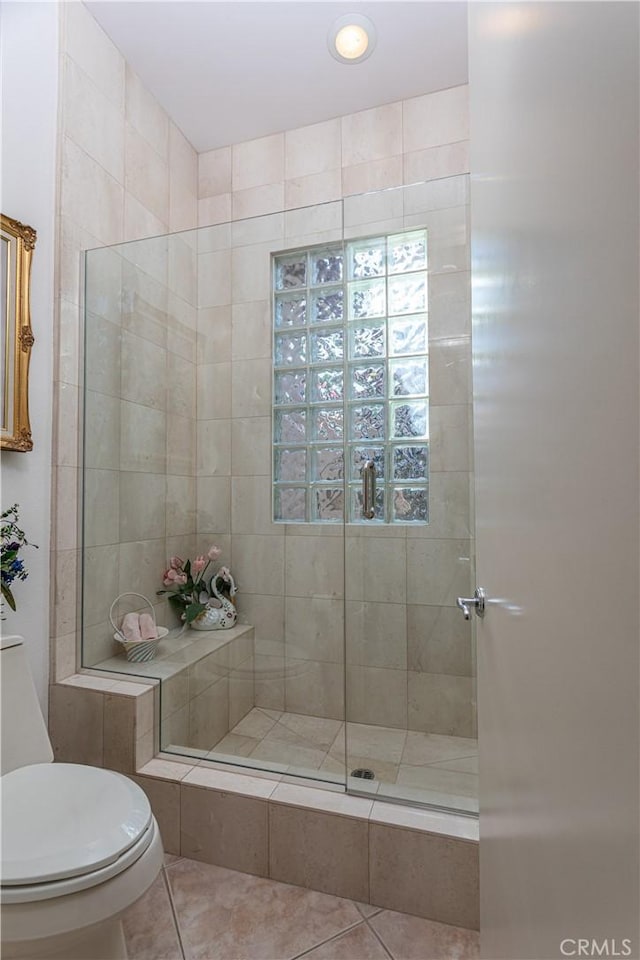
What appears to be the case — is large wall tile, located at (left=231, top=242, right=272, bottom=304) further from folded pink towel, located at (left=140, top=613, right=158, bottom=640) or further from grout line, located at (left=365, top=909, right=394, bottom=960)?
grout line, located at (left=365, top=909, right=394, bottom=960)

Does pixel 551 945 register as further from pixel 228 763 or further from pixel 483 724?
pixel 228 763

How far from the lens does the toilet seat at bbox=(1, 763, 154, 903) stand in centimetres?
89

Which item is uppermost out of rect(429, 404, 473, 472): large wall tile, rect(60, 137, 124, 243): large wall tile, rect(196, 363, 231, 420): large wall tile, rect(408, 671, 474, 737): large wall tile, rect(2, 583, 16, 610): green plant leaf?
rect(60, 137, 124, 243): large wall tile

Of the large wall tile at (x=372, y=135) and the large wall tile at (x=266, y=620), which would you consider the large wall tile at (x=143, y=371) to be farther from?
the large wall tile at (x=372, y=135)

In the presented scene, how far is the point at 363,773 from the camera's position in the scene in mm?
1483

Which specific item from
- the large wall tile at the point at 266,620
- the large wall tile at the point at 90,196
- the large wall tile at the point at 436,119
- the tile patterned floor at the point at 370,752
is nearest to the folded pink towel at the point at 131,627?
the large wall tile at the point at 266,620

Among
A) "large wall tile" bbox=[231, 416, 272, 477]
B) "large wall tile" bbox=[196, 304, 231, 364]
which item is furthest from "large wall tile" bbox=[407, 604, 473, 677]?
"large wall tile" bbox=[196, 304, 231, 364]

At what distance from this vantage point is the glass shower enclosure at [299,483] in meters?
1.65

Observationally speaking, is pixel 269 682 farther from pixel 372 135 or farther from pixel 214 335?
pixel 372 135

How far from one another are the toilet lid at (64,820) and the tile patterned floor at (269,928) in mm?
244

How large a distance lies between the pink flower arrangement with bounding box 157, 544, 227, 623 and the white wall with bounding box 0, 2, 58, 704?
495 mm

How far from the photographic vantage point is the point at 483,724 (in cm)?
85

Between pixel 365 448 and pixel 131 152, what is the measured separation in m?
1.61

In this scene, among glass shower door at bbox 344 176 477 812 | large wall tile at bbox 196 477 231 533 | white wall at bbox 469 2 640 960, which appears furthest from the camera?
large wall tile at bbox 196 477 231 533
